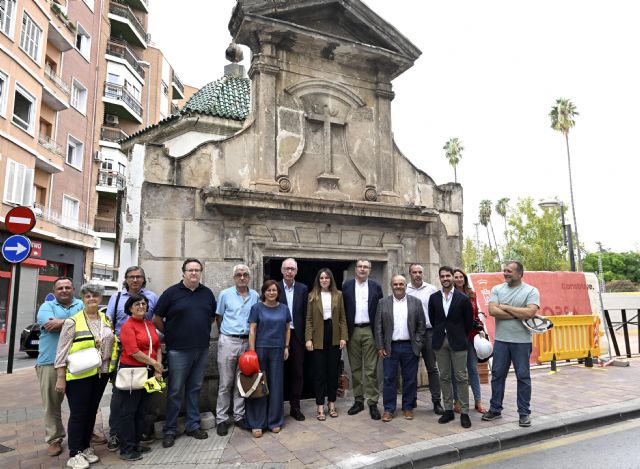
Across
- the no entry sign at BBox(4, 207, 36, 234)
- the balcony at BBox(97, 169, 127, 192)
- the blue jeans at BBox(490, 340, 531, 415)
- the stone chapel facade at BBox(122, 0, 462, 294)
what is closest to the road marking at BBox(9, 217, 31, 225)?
the no entry sign at BBox(4, 207, 36, 234)

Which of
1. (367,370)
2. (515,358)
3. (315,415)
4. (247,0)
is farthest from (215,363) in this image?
(247,0)

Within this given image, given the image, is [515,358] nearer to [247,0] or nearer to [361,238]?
[361,238]

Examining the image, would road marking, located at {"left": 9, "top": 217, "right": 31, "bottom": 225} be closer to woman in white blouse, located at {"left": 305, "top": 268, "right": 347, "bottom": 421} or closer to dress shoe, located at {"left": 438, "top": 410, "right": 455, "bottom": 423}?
woman in white blouse, located at {"left": 305, "top": 268, "right": 347, "bottom": 421}

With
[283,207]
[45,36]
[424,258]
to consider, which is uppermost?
[45,36]

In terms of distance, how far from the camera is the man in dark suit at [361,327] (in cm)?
575

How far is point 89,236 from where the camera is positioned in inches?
852

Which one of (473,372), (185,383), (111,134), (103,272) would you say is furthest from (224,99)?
(103,272)

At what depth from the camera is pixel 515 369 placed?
17.4 ft

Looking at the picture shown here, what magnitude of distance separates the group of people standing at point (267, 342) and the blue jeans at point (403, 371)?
0.04 ft

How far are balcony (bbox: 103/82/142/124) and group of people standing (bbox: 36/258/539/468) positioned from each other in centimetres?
2599

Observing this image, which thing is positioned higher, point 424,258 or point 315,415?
point 424,258

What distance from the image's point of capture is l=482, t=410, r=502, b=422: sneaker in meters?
5.33

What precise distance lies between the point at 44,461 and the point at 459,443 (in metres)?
4.16

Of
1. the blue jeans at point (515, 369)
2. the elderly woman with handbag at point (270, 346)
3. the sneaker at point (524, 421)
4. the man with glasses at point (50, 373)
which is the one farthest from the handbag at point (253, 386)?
the sneaker at point (524, 421)
